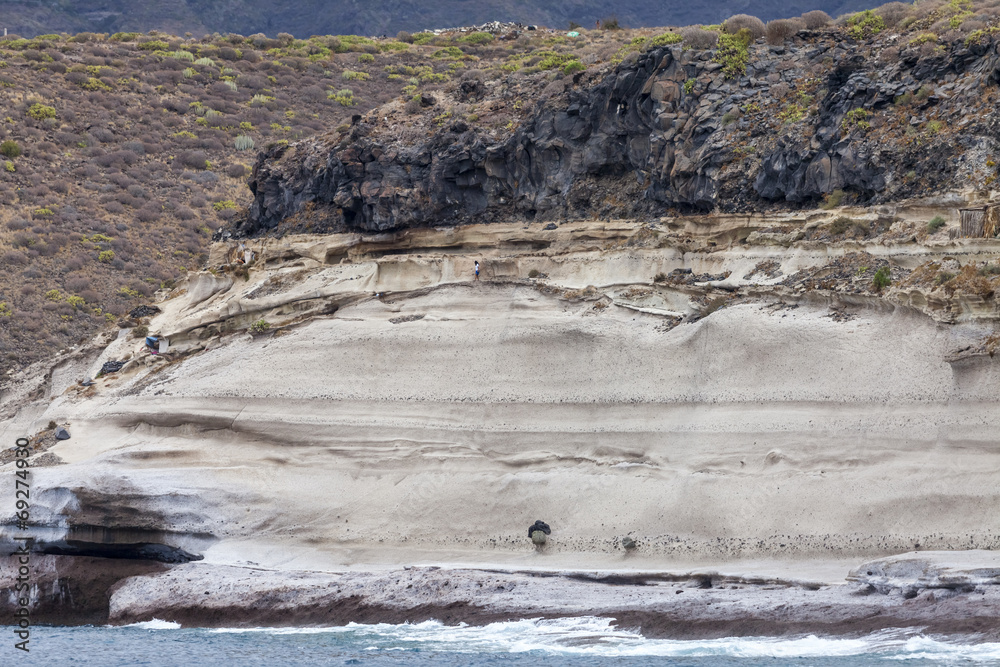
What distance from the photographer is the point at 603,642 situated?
18.9 m

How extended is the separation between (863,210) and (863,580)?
9117 millimetres

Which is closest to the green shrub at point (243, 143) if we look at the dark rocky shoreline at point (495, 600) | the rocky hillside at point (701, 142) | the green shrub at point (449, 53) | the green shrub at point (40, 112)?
the green shrub at point (40, 112)

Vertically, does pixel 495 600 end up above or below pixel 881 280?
below

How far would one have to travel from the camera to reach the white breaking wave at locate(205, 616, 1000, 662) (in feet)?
55.4

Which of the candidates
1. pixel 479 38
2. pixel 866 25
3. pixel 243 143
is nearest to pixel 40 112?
pixel 243 143

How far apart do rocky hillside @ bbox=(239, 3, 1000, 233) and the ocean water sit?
1036 centimetres

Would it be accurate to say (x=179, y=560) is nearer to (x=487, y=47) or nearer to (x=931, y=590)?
(x=931, y=590)

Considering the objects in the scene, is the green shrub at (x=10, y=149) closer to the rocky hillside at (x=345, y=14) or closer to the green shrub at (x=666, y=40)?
the green shrub at (x=666, y=40)

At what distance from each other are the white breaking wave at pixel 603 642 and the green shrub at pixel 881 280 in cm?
782

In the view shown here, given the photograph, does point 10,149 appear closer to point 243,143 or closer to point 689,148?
point 243,143

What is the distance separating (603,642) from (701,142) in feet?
46.1

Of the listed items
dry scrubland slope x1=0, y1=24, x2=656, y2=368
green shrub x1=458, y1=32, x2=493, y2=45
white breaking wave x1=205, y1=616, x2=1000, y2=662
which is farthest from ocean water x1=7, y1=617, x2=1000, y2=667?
green shrub x1=458, y1=32, x2=493, y2=45

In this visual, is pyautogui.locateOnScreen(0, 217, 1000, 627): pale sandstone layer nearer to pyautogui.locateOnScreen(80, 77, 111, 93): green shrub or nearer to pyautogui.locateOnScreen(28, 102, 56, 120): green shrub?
pyautogui.locateOnScreen(28, 102, 56, 120): green shrub

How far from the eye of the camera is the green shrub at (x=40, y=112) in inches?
2158
